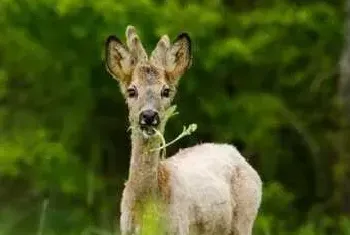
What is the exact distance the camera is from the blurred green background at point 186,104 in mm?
21016

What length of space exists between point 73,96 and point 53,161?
1.26 m

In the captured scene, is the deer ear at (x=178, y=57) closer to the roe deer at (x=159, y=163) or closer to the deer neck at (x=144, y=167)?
the roe deer at (x=159, y=163)

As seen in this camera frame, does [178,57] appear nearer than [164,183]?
No

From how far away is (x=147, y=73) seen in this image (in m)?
10.9

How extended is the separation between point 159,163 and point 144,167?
18cm

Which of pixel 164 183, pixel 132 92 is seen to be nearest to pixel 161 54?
pixel 132 92

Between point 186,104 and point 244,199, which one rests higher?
point 186,104

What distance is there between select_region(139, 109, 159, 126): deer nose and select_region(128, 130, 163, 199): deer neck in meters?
0.21

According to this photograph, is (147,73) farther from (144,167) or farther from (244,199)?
(244,199)

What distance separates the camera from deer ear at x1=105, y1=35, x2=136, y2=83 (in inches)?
436

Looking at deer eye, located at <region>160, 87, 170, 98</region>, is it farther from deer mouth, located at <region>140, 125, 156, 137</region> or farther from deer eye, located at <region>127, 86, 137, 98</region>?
deer mouth, located at <region>140, 125, 156, 137</region>

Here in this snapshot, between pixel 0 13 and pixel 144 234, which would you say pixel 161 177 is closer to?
pixel 144 234

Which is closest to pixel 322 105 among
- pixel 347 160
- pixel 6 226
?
pixel 347 160

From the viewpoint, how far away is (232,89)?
2286 cm
